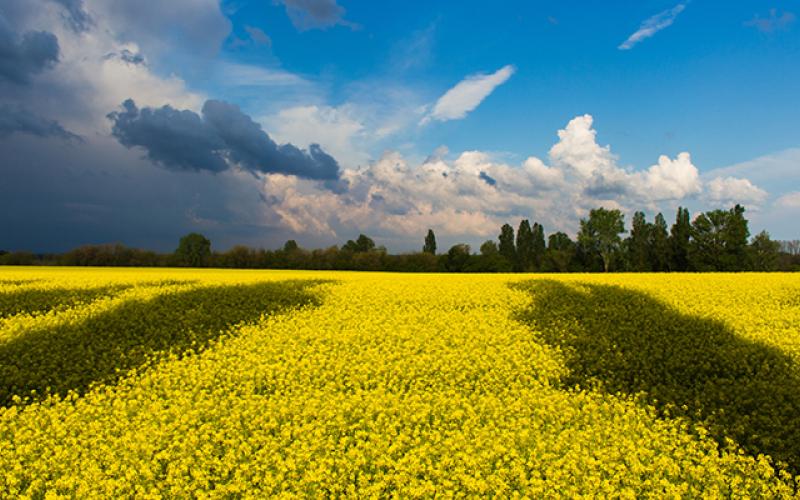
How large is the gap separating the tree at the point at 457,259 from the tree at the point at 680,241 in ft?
123

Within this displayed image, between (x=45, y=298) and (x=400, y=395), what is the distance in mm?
23120

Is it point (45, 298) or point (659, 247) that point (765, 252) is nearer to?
point (659, 247)

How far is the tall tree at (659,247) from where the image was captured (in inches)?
3666

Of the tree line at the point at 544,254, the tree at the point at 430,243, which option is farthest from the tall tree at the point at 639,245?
the tree at the point at 430,243

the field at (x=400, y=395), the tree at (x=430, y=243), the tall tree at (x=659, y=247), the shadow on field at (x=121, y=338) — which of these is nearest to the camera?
the field at (x=400, y=395)

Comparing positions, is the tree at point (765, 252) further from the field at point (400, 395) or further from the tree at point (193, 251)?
the tree at point (193, 251)

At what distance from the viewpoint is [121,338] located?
20.7 meters

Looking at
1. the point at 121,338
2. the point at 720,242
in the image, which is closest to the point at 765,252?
the point at 720,242

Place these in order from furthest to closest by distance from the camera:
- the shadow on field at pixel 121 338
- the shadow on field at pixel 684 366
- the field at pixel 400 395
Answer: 1. the shadow on field at pixel 121 338
2. the shadow on field at pixel 684 366
3. the field at pixel 400 395

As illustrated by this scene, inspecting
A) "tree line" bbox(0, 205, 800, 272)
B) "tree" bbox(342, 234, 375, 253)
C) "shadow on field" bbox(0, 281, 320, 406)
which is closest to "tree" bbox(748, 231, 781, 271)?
"tree line" bbox(0, 205, 800, 272)

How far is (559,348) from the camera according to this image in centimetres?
1945

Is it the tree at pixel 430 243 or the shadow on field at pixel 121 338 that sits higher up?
the tree at pixel 430 243

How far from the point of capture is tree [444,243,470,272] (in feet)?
316

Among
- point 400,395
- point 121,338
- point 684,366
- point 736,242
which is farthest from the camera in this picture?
point 736,242
